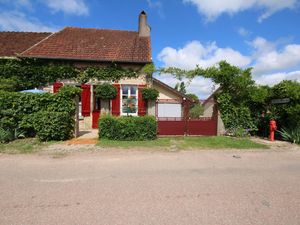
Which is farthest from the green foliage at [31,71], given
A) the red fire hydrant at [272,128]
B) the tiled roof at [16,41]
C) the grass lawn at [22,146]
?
Answer: the red fire hydrant at [272,128]

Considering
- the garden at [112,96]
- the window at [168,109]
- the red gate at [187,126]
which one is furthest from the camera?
the window at [168,109]

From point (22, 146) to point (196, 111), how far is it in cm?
841

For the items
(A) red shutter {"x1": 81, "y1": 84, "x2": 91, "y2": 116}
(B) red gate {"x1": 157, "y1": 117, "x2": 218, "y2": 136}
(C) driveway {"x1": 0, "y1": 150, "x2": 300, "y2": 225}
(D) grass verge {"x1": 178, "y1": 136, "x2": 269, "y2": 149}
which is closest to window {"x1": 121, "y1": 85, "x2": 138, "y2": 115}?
(A) red shutter {"x1": 81, "y1": 84, "x2": 91, "y2": 116}

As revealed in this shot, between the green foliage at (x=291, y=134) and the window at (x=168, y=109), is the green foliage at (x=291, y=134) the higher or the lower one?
the lower one

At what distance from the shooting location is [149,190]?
426 centimetres

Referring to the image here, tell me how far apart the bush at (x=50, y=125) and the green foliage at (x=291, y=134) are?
984 cm

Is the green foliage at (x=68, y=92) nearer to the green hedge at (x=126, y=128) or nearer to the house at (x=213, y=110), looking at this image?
the green hedge at (x=126, y=128)

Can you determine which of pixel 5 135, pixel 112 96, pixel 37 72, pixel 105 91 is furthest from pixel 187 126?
pixel 37 72

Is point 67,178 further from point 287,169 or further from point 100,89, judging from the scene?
point 100,89

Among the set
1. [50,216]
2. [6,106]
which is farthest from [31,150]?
[50,216]

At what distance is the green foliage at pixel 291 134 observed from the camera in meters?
10.1

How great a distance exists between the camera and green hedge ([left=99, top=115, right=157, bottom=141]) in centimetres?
977

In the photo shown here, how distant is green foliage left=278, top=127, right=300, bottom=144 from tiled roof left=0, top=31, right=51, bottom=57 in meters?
15.6

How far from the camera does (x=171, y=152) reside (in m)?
7.82
